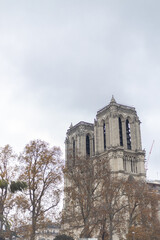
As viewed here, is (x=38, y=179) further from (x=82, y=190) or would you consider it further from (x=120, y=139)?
(x=120, y=139)

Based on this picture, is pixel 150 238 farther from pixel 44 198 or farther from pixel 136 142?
pixel 136 142

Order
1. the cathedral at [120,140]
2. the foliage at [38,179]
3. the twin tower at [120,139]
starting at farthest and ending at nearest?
the twin tower at [120,139], the cathedral at [120,140], the foliage at [38,179]

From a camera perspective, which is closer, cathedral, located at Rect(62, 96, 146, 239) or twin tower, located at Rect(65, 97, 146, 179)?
cathedral, located at Rect(62, 96, 146, 239)

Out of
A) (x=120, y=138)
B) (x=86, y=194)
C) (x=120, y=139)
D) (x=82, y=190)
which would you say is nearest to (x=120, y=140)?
(x=120, y=139)

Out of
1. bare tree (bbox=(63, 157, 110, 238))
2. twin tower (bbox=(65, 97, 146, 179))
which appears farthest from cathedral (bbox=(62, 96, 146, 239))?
bare tree (bbox=(63, 157, 110, 238))

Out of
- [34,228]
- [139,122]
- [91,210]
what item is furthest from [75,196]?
[139,122]

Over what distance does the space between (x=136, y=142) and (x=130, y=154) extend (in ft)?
14.2

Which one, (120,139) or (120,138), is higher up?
(120,138)

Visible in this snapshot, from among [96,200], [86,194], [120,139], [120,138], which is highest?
[120,138]

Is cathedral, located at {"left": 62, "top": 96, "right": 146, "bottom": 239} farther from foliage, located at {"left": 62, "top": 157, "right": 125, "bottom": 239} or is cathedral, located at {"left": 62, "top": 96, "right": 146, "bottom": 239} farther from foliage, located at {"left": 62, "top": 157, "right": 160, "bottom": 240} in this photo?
foliage, located at {"left": 62, "top": 157, "right": 125, "bottom": 239}

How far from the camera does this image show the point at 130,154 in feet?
314

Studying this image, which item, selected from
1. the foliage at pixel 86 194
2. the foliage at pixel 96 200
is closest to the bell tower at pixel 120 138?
the foliage at pixel 96 200

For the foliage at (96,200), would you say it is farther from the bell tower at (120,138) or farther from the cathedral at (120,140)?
the bell tower at (120,138)

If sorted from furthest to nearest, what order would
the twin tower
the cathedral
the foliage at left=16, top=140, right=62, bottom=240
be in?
the twin tower
the cathedral
the foliage at left=16, top=140, right=62, bottom=240
